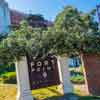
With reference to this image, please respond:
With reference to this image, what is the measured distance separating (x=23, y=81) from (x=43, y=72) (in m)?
1.20

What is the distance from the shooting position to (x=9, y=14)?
4097 cm

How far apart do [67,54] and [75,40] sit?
91cm

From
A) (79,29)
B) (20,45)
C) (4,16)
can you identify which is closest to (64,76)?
(79,29)

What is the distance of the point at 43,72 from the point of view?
12273 mm

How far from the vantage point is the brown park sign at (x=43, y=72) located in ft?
39.2

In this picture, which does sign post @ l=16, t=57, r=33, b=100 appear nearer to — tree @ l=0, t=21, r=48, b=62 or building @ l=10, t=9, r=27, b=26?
tree @ l=0, t=21, r=48, b=62

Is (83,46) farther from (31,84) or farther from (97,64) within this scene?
(31,84)

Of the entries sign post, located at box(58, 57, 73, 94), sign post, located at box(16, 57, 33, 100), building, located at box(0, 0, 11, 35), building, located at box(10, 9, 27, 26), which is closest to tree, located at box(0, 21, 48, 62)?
sign post, located at box(16, 57, 33, 100)

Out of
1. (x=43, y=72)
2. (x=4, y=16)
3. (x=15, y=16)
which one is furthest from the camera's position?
(x=15, y=16)

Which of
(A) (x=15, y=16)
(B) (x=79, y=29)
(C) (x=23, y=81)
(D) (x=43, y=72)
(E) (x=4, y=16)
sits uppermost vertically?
(A) (x=15, y=16)

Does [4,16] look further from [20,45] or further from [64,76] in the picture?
[20,45]

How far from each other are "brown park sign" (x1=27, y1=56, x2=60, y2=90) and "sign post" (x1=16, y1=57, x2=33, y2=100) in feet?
0.87

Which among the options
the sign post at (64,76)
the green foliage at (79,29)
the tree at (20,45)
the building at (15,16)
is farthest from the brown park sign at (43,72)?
the building at (15,16)

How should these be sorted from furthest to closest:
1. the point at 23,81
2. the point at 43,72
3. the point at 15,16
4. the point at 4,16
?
the point at 15,16 → the point at 4,16 → the point at 43,72 → the point at 23,81
